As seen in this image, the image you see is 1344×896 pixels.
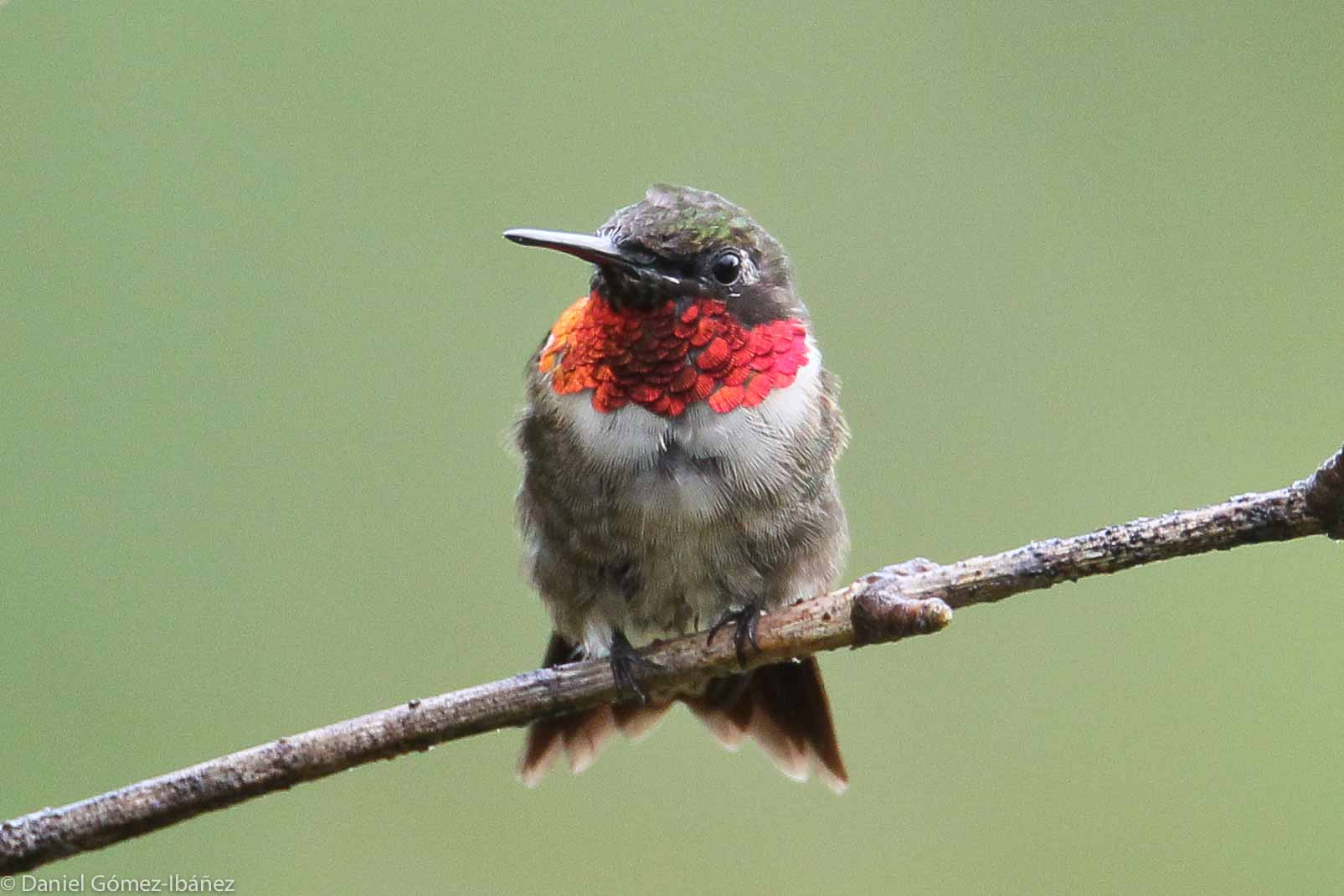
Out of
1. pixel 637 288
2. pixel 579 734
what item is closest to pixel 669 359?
pixel 637 288

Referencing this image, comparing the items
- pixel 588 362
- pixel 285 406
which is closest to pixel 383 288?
pixel 285 406

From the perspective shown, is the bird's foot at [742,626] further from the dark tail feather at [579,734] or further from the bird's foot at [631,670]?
the dark tail feather at [579,734]

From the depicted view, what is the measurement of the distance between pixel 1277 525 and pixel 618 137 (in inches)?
118

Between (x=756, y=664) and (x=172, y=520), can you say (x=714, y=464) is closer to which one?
(x=756, y=664)

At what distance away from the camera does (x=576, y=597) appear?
316 cm

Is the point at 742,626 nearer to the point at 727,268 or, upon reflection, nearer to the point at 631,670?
the point at 631,670

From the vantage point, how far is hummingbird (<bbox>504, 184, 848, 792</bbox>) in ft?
9.62

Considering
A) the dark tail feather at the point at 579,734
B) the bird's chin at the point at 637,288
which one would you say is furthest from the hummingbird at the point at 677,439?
the dark tail feather at the point at 579,734

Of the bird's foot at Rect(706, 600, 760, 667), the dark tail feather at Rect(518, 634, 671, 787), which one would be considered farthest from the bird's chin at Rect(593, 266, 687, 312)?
the dark tail feather at Rect(518, 634, 671, 787)

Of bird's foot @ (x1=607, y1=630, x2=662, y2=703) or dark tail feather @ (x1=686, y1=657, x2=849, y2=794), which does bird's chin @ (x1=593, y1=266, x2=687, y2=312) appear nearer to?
bird's foot @ (x1=607, y1=630, x2=662, y2=703)

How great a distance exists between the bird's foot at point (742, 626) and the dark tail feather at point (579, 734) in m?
0.50

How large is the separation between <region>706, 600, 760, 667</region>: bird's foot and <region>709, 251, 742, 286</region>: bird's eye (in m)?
0.68

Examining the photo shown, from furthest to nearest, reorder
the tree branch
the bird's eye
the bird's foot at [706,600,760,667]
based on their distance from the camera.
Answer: the bird's eye, the bird's foot at [706,600,760,667], the tree branch

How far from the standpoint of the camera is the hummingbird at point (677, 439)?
293 cm
